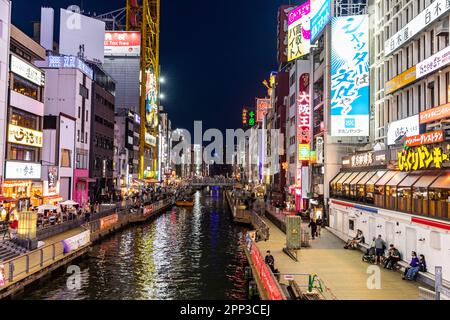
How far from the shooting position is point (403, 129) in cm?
3638

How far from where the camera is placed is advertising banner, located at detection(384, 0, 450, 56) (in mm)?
30078

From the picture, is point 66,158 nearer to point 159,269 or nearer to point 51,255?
point 51,255

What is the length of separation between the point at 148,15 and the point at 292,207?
311 feet

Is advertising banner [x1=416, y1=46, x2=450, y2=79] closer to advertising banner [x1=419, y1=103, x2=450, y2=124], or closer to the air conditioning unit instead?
the air conditioning unit

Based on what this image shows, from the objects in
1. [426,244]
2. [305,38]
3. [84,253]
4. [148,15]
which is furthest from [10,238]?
[148,15]

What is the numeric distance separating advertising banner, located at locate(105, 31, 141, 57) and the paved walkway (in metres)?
112

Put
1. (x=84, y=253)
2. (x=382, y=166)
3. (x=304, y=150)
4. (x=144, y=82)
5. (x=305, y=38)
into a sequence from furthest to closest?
1. (x=144, y=82)
2. (x=305, y=38)
3. (x=304, y=150)
4. (x=84, y=253)
5. (x=382, y=166)

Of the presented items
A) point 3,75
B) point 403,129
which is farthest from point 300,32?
point 3,75

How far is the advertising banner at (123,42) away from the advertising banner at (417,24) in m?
109

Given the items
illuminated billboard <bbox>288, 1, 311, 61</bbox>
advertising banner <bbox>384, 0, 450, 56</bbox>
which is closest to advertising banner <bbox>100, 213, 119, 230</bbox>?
advertising banner <bbox>384, 0, 450, 56</bbox>

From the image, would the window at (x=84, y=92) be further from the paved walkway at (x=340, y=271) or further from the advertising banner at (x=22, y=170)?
the paved walkway at (x=340, y=271)

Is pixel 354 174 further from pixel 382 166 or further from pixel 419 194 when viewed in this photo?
pixel 419 194

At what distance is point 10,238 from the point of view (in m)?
34.3

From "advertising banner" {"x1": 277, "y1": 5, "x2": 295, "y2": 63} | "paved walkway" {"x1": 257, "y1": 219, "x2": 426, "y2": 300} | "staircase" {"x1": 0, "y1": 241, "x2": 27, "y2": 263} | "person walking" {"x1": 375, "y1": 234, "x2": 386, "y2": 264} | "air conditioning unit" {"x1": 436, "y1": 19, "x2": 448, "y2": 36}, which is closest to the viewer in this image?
"paved walkway" {"x1": 257, "y1": 219, "x2": 426, "y2": 300}
